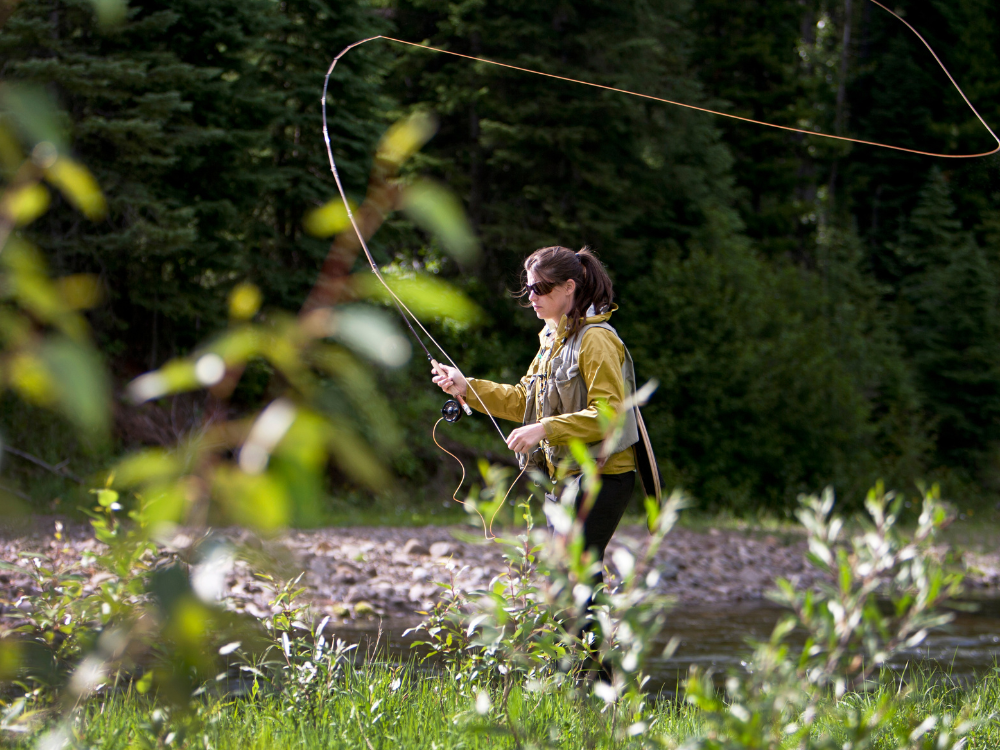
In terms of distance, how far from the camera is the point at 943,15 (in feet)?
94.3

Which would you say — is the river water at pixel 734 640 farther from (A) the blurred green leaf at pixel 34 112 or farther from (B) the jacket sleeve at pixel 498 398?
(A) the blurred green leaf at pixel 34 112

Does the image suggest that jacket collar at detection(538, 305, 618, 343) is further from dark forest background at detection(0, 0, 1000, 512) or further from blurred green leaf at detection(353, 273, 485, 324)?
blurred green leaf at detection(353, 273, 485, 324)

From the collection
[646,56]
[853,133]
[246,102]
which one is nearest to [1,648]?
[246,102]

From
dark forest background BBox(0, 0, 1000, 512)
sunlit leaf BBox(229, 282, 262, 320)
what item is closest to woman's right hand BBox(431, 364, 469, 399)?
dark forest background BBox(0, 0, 1000, 512)

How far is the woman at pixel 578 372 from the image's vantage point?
346 centimetres

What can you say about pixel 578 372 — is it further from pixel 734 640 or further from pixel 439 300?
pixel 734 640

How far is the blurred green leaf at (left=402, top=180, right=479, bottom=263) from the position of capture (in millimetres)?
869

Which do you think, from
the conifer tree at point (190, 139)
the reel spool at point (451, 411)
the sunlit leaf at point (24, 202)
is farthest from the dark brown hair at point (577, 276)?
the conifer tree at point (190, 139)

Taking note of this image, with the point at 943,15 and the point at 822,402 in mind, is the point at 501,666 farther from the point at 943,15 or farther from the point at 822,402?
the point at 943,15

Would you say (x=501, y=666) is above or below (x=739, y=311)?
above

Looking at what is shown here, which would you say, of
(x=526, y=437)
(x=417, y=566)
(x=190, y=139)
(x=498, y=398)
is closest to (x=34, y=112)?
(x=526, y=437)

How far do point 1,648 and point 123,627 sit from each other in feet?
0.63

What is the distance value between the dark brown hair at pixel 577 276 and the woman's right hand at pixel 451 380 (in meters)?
0.45

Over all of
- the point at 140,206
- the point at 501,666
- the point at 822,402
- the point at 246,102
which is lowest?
the point at 822,402
